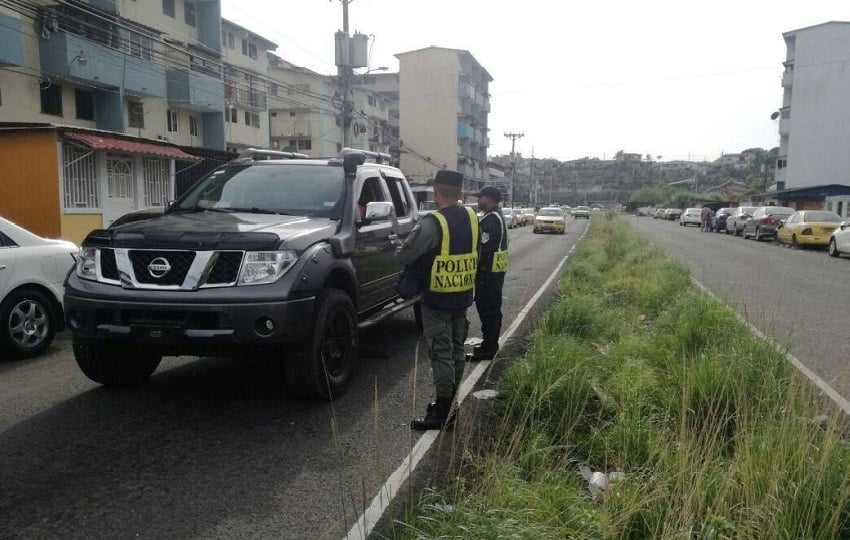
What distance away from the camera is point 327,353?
493 cm

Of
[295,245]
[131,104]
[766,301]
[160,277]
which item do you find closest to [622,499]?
[295,245]

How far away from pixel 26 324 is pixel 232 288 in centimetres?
355

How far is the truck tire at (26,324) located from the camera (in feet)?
20.4

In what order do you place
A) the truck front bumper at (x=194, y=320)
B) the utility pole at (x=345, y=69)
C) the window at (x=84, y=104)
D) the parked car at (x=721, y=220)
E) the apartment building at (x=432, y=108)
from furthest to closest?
the apartment building at (x=432, y=108) → the parked car at (x=721, y=220) → the utility pole at (x=345, y=69) → the window at (x=84, y=104) → the truck front bumper at (x=194, y=320)

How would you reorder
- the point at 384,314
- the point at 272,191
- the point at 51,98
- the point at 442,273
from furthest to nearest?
1. the point at 51,98
2. the point at 384,314
3. the point at 272,191
4. the point at 442,273

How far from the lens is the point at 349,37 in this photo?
26453 millimetres

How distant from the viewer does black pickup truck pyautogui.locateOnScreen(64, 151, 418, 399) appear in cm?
424

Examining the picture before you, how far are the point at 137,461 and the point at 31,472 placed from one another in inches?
22.0

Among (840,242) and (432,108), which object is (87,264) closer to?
(840,242)

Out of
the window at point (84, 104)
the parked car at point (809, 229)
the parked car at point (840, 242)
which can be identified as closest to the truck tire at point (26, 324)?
the parked car at point (840, 242)

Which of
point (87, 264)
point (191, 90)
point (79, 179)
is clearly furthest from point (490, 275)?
point (191, 90)

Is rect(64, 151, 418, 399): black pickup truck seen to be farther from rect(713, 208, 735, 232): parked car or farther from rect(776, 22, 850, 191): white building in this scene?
rect(776, 22, 850, 191): white building

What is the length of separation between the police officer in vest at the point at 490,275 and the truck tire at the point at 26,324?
174 inches

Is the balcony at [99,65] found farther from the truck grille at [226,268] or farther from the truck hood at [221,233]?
the truck grille at [226,268]
